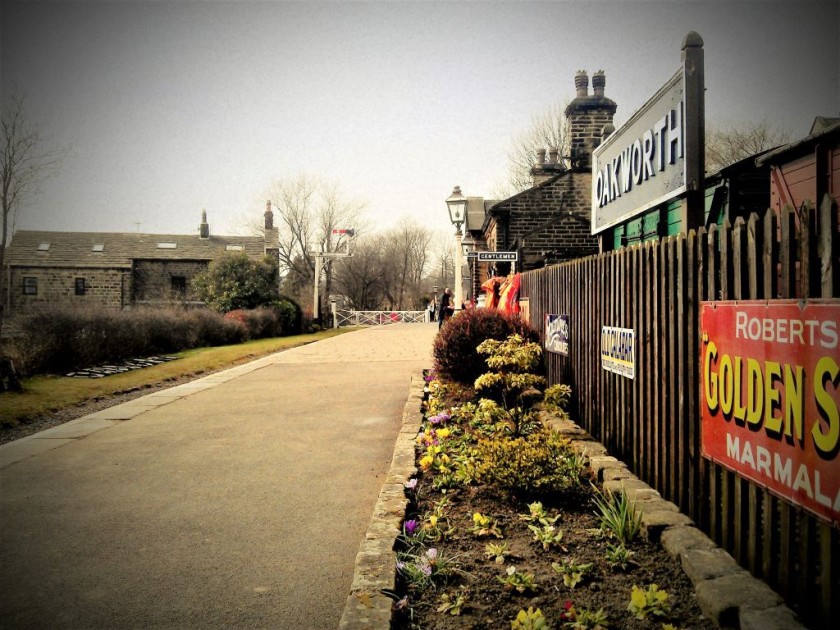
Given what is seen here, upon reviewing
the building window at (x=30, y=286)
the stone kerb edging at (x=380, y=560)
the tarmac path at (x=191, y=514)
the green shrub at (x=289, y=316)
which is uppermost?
the building window at (x=30, y=286)

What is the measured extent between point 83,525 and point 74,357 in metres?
11.6

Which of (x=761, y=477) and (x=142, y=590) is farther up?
(x=761, y=477)

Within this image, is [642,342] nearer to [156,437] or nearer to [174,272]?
[156,437]

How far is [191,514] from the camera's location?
4.23 meters

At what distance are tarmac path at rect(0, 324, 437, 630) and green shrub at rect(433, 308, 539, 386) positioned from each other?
1045 millimetres

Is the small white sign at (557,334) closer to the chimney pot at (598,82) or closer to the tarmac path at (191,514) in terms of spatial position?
the tarmac path at (191,514)

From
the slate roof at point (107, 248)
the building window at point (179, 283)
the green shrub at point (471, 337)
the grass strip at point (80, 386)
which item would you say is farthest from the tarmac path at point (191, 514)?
the building window at point (179, 283)

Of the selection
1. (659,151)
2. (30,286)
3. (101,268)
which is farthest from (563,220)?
(30,286)

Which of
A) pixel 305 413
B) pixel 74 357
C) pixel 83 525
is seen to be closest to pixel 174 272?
pixel 74 357

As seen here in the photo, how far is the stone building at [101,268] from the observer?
42.6 m

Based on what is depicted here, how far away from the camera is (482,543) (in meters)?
3.47

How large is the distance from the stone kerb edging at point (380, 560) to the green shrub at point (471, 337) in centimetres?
346

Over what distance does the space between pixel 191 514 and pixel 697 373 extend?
3.86 meters

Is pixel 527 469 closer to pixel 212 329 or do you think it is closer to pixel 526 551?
pixel 526 551
